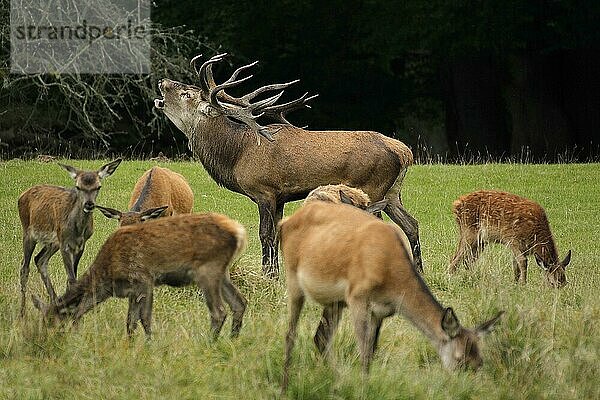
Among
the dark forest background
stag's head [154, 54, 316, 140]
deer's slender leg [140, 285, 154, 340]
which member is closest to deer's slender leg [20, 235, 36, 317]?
deer's slender leg [140, 285, 154, 340]

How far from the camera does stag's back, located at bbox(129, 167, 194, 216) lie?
11.3 meters

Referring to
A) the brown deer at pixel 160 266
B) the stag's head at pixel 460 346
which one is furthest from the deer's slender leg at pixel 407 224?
the stag's head at pixel 460 346

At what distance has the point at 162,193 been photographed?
38.9 ft

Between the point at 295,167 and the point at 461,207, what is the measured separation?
64.2 inches

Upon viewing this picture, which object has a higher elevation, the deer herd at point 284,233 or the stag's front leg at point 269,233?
the deer herd at point 284,233

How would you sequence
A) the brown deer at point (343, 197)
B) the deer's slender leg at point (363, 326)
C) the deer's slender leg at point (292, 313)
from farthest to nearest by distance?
the brown deer at point (343, 197) → the deer's slender leg at point (292, 313) → the deer's slender leg at point (363, 326)

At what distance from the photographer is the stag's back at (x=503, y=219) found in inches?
464

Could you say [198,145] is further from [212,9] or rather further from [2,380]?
[212,9]

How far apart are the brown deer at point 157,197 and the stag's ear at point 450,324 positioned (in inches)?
135

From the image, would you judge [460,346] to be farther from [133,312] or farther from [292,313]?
[133,312]

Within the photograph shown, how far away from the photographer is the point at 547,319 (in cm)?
876

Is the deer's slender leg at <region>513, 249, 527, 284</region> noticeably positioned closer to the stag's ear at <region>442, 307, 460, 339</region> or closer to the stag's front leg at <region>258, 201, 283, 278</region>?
the stag's front leg at <region>258, 201, 283, 278</region>

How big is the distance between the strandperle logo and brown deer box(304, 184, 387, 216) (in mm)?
9033

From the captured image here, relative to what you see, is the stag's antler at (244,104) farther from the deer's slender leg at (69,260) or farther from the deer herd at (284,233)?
the deer's slender leg at (69,260)
